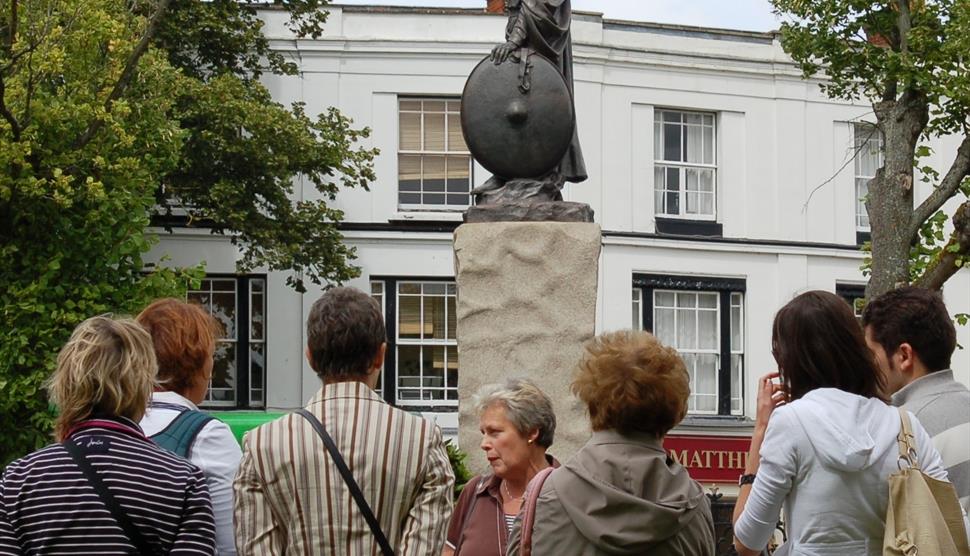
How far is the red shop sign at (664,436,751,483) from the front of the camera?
24.6 m

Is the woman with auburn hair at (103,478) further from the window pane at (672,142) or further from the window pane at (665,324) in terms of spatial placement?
the window pane at (672,142)

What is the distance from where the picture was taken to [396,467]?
4.88 meters

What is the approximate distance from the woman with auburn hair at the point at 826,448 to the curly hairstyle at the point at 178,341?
5.92 ft

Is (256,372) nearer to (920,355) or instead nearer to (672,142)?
(672,142)

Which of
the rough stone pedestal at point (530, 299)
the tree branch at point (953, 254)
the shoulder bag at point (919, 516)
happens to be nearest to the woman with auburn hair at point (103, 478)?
the shoulder bag at point (919, 516)

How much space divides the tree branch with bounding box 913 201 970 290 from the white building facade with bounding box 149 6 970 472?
18.5 feet

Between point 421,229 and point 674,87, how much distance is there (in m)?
4.37

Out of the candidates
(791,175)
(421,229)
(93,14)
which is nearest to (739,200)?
(791,175)

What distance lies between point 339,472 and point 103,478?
69 centimetres

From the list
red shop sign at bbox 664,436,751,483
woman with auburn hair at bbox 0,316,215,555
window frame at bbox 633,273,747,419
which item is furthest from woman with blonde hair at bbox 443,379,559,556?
red shop sign at bbox 664,436,751,483

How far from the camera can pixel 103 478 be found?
4.55m

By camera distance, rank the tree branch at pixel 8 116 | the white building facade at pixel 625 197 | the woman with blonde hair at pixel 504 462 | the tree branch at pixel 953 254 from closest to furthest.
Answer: the woman with blonde hair at pixel 504 462 → the tree branch at pixel 8 116 → the tree branch at pixel 953 254 → the white building facade at pixel 625 197

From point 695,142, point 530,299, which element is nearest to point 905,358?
point 530,299

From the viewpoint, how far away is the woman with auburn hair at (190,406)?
203 inches
